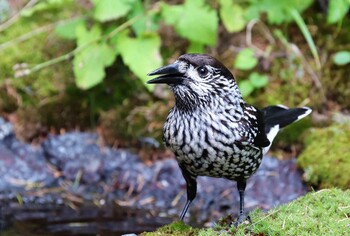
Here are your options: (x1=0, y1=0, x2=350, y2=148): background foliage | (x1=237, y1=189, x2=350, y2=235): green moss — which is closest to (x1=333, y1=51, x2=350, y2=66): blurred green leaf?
(x1=0, y1=0, x2=350, y2=148): background foliage

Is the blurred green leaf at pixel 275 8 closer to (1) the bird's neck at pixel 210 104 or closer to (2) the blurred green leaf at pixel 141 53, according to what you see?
(2) the blurred green leaf at pixel 141 53

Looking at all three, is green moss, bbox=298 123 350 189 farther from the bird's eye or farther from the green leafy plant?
the bird's eye

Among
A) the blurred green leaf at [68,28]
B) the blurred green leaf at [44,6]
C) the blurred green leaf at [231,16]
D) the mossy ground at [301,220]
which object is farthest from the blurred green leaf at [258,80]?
the mossy ground at [301,220]

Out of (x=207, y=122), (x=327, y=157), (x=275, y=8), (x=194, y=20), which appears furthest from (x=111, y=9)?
(x=207, y=122)

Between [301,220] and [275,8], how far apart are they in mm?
3334

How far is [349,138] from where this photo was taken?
20.0 ft

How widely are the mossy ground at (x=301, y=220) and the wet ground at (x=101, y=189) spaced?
5.17 feet

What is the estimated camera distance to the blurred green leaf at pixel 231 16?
6602 millimetres

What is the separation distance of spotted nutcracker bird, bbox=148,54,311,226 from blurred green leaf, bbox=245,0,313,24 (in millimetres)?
2493

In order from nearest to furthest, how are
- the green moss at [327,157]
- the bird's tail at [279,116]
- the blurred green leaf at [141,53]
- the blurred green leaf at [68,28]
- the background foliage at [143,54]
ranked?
the bird's tail at [279,116] < the green moss at [327,157] < the blurred green leaf at [141,53] < the background foliage at [143,54] < the blurred green leaf at [68,28]

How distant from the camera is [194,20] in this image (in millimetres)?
6512

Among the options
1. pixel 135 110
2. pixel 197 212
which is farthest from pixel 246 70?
pixel 197 212

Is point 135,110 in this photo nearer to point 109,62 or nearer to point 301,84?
point 109,62

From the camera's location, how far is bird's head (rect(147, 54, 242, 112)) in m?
4.15
